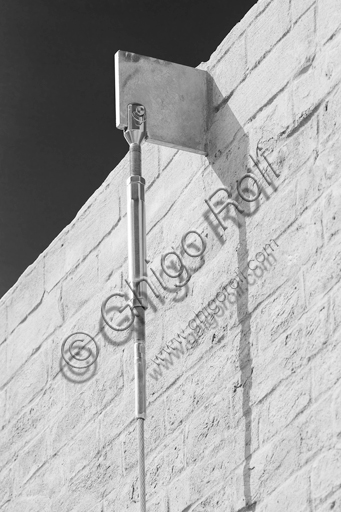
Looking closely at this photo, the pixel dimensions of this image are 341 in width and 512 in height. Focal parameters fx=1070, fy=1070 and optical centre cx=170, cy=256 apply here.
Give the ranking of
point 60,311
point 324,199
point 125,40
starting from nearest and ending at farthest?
point 324,199 < point 60,311 < point 125,40

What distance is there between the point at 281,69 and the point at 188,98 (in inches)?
10.1

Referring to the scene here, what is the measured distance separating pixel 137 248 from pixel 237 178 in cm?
23

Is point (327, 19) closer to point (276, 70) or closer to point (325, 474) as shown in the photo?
point (276, 70)

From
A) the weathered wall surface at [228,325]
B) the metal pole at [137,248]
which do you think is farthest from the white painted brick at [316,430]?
the metal pole at [137,248]

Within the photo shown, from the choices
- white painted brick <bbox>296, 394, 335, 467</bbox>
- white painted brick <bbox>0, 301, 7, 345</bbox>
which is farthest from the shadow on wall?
white painted brick <bbox>0, 301, 7, 345</bbox>

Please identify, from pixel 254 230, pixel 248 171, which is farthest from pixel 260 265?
pixel 248 171

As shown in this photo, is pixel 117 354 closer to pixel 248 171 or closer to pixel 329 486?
pixel 248 171

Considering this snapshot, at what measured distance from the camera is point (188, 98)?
7.01 ft

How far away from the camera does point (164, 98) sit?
6.96 feet

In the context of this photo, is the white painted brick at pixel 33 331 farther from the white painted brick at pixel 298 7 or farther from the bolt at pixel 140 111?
the white painted brick at pixel 298 7

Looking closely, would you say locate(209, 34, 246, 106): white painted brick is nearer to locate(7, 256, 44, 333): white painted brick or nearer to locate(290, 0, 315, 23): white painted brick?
locate(290, 0, 315, 23): white painted brick

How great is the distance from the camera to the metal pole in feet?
6.39

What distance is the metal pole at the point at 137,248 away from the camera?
6.39 ft

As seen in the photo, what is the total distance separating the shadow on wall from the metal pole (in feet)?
0.48
